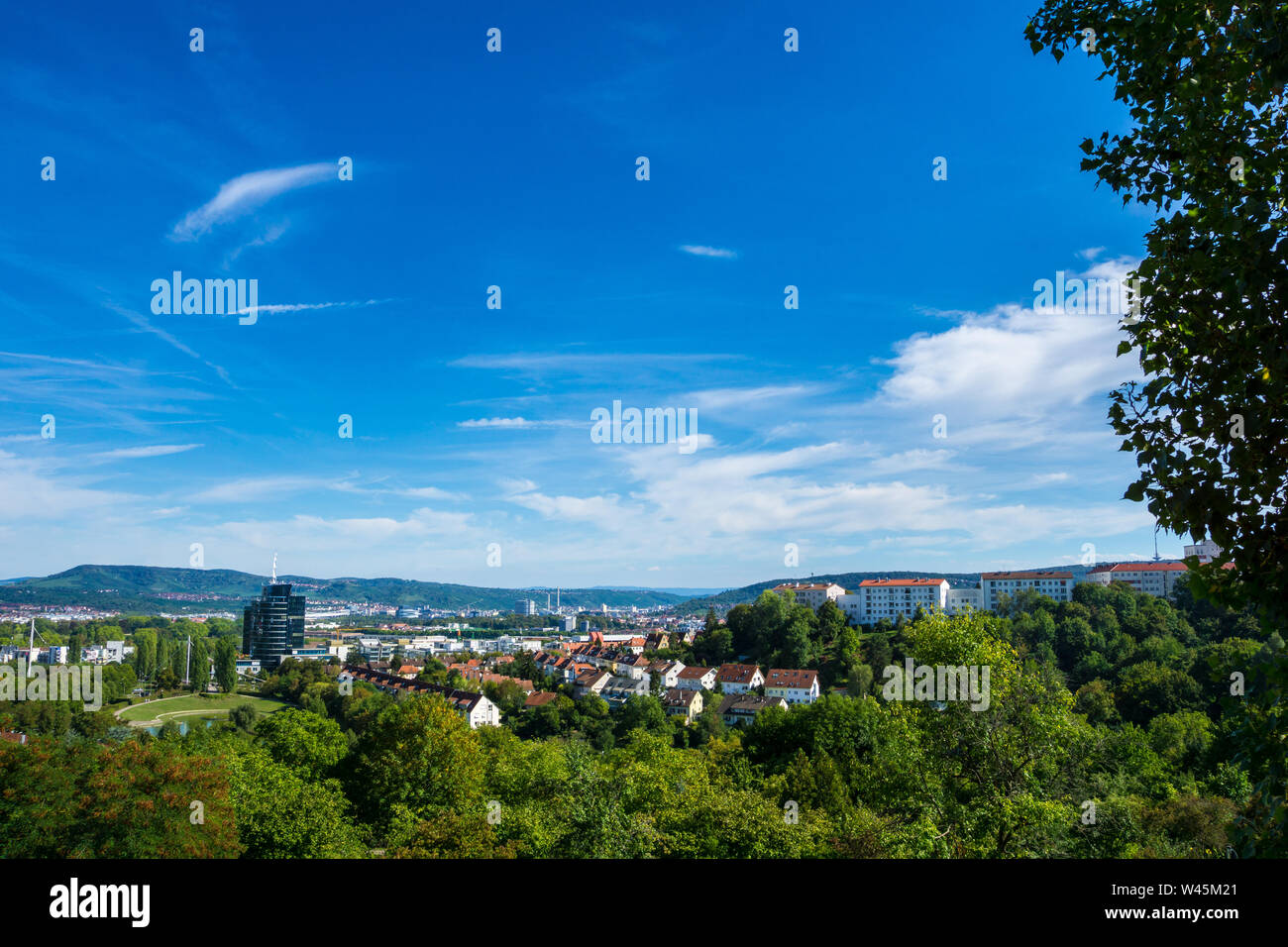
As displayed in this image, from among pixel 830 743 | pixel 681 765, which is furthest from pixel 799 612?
pixel 681 765

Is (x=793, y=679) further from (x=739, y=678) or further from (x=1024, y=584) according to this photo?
(x=1024, y=584)

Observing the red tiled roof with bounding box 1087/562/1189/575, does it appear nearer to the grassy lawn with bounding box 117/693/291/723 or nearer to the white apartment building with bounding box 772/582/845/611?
the white apartment building with bounding box 772/582/845/611

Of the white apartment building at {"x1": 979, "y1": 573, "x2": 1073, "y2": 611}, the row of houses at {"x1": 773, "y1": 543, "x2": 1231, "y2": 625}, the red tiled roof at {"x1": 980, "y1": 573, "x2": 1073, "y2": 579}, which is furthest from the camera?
the red tiled roof at {"x1": 980, "y1": 573, "x2": 1073, "y2": 579}

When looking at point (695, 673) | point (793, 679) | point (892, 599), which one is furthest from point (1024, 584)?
point (695, 673)

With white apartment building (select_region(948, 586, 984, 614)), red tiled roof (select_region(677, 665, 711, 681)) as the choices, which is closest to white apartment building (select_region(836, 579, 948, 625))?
white apartment building (select_region(948, 586, 984, 614))

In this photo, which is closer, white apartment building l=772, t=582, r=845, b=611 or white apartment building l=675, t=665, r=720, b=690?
white apartment building l=675, t=665, r=720, b=690
